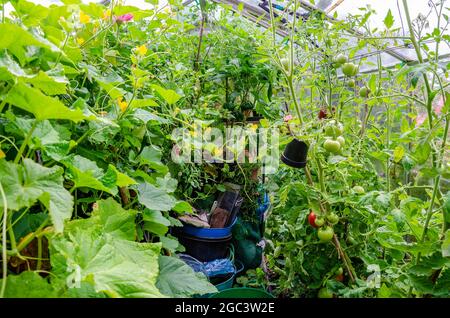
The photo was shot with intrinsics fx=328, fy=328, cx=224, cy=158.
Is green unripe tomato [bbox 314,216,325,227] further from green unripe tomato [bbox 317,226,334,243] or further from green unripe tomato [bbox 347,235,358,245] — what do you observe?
green unripe tomato [bbox 347,235,358,245]

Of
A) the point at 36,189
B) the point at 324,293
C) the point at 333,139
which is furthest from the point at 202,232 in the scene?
the point at 36,189

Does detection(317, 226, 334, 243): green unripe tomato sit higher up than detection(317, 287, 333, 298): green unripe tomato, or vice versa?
detection(317, 226, 334, 243): green unripe tomato

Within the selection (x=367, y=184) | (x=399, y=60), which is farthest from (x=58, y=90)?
(x=399, y=60)

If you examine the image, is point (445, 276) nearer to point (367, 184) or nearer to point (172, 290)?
point (172, 290)

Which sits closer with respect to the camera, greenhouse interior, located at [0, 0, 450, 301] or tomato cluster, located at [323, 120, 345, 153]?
greenhouse interior, located at [0, 0, 450, 301]

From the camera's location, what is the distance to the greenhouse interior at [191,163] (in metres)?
0.41

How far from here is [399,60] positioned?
2.56m

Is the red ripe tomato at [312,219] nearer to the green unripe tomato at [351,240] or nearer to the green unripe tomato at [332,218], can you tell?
the green unripe tomato at [332,218]

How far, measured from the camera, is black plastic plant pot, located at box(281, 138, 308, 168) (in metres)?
1.08

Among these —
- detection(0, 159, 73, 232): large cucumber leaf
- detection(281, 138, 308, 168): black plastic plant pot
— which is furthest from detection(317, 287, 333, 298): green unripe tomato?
detection(0, 159, 73, 232): large cucumber leaf

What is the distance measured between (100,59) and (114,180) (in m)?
0.54

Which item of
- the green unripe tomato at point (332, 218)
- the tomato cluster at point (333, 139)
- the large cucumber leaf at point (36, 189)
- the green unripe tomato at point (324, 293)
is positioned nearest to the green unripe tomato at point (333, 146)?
the tomato cluster at point (333, 139)

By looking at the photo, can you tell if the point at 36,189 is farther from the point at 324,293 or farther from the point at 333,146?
the point at 324,293
